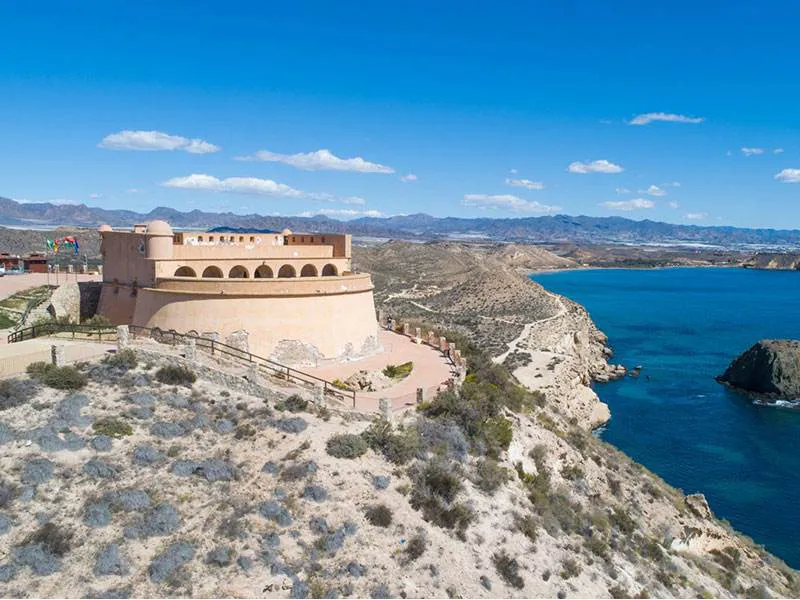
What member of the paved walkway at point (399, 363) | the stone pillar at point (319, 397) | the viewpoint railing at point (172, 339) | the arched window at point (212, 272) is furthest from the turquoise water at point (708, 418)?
the arched window at point (212, 272)

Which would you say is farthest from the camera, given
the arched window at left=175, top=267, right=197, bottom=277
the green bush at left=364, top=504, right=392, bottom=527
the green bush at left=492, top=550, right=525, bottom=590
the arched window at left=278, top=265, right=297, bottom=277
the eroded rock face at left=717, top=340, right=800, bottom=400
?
the eroded rock face at left=717, top=340, right=800, bottom=400

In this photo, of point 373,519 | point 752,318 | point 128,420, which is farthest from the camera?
point 752,318

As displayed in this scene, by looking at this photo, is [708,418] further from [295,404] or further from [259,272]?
[295,404]

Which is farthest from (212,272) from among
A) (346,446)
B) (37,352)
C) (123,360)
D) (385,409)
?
(346,446)

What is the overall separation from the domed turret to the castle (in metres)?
0.04

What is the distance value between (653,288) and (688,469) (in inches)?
4498

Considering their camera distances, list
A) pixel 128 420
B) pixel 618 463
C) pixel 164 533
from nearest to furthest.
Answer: pixel 164 533, pixel 128 420, pixel 618 463

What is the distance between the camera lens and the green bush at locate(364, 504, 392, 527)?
48.8ft

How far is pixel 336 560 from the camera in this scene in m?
13.8

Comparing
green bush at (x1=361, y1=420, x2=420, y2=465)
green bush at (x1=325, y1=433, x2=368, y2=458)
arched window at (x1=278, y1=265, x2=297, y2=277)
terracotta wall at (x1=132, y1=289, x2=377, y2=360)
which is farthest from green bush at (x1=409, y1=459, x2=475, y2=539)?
arched window at (x1=278, y1=265, x2=297, y2=277)

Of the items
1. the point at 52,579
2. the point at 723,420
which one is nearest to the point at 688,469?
the point at 723,420

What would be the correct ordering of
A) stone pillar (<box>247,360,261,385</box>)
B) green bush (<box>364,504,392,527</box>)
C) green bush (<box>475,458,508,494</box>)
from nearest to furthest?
green bush (<box>364,504,392,527</box>) < green bush (<box>475,458,508,494</box>) < stone pillar (<box>247,360,261,385</box>)

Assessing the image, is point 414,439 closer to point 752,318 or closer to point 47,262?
point 47,262

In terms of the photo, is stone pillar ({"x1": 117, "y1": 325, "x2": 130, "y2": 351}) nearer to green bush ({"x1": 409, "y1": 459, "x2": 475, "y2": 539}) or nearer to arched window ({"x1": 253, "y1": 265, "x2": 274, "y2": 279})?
arched window ({"x1": 253, "y1": 265, "x2": 274, "y2": 279})
